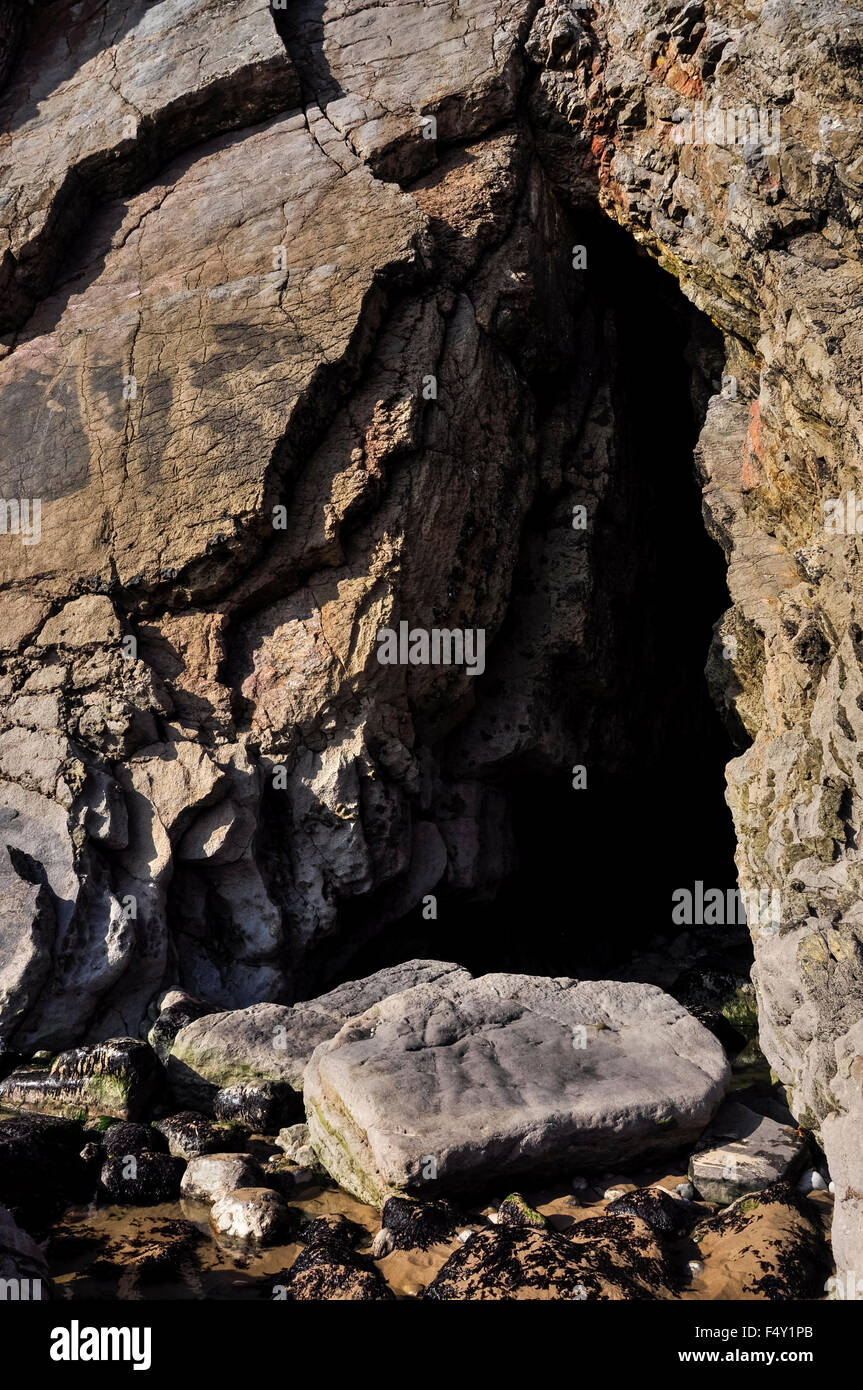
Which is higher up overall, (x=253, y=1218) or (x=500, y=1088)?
(x=500, y=1088)

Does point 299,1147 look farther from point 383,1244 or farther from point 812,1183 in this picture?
point 812,1183

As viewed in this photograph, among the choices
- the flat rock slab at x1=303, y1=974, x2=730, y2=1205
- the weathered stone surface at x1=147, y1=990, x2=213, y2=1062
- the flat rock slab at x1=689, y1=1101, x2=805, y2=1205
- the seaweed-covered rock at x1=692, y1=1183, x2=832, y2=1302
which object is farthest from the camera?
the weathered stone surface at x1=147, y1=990, x2=213, y2=1062

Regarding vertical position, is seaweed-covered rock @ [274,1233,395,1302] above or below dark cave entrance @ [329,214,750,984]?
below

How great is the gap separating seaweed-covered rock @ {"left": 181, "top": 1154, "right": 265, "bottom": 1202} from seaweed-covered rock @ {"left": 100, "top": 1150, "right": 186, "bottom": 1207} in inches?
3.1

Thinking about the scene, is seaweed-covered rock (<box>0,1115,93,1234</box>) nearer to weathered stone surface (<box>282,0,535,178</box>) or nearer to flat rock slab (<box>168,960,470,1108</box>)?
flat rock slab (<box>168,960,470,1108</box>)

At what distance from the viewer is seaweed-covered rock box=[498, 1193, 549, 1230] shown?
16.8 feet

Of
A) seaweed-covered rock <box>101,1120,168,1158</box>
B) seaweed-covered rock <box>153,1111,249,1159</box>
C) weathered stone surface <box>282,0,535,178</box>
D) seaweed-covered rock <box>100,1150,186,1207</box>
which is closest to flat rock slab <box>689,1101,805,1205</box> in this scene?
seaweed-covered rock <box>153,1111,249,1159</box>

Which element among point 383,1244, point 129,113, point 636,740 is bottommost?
point 383,1244

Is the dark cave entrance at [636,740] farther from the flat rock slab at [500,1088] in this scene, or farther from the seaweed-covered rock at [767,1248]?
the seaweed-covered rock at [767,1248]

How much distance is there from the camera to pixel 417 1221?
5.05 m

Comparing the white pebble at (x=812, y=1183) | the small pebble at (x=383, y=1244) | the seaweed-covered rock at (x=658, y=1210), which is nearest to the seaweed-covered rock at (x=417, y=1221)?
the small pebble at (x=383, y=1244)

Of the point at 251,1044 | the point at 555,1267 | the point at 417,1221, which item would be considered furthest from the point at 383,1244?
the point at 251,1044

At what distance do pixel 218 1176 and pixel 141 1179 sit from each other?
417mm
